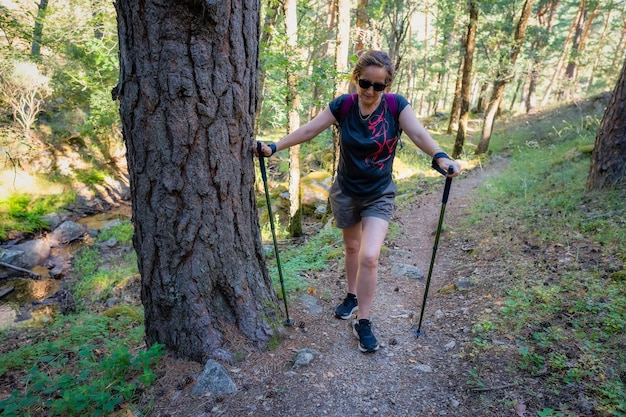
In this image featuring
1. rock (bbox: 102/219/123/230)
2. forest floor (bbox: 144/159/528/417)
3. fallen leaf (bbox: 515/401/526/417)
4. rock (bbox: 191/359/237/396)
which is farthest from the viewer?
rock (bbox: 102/219/123/230)

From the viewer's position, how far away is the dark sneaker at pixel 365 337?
2.96 meters

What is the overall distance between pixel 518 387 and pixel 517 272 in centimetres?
179

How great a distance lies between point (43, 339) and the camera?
4.18 m

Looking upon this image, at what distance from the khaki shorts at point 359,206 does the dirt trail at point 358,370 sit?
3.55ft

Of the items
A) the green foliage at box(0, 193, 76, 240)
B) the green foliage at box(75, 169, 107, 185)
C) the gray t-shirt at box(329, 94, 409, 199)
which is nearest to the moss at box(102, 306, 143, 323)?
the gray t-shirt at box(329, 94, 409, 199)

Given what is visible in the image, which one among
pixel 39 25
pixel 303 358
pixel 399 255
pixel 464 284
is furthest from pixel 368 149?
pixel 39 25

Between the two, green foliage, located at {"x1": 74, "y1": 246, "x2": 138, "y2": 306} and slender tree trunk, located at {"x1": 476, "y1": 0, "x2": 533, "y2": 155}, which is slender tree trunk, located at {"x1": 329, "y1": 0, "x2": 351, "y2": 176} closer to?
green foliage, located at {"x1": 74, "y1": 246, "x2": 138, "y2": 306}

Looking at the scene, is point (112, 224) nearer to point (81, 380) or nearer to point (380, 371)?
point (81, 380)

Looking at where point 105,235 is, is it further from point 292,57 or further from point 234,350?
point 234,350

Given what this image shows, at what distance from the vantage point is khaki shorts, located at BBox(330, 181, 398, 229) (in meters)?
2.98

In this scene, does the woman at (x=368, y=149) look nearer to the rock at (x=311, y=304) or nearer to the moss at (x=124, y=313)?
the rock at (x=311, y=304)

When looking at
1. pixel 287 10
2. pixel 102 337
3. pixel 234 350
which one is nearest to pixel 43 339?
pixel 102 337

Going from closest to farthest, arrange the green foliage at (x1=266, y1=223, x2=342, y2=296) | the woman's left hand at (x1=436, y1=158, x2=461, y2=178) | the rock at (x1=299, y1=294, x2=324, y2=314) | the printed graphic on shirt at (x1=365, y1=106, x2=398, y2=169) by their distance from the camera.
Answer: the woman's left hand at (x1=436, y1=158, x2=461, y2=178) → the printed graphic on shirt at (x1=365, y1=106, x2=398, y2=169) → the rock at (x1=299, y1=294, x2=324, y2=314) → the green foliage at (x1=266, y1=223, x2=342, y2=296)

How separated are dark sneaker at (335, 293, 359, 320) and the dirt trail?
75 mm
